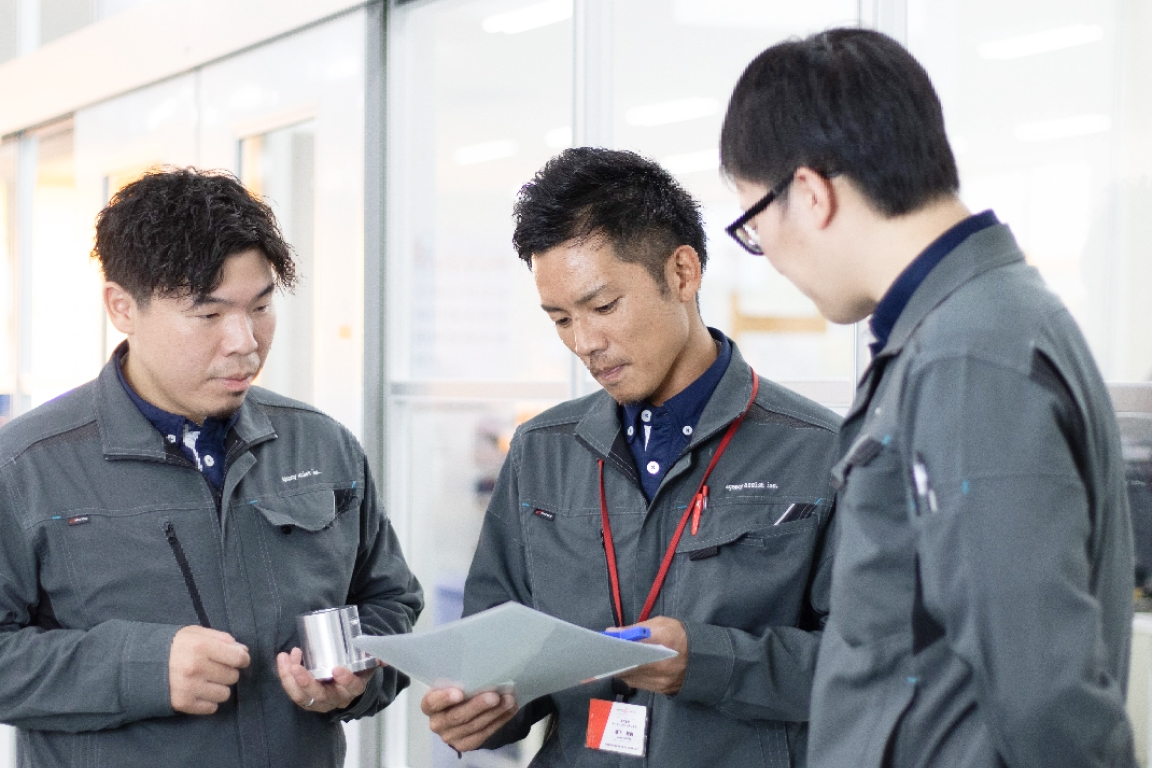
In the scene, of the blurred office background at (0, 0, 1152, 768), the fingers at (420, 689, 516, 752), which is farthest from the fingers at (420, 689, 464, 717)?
the blurred office background at (0, 0, 1152, 768)

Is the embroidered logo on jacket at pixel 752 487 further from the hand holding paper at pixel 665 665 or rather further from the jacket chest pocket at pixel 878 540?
the jacket chest pocket at pixel 878 540

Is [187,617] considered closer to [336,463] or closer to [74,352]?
[336,463]

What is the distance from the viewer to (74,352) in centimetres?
498

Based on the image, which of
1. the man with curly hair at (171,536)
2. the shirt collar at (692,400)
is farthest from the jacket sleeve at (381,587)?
the shirt collar at (692,400)

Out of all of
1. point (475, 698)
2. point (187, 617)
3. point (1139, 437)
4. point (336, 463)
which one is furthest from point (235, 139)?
point (1139, 437)

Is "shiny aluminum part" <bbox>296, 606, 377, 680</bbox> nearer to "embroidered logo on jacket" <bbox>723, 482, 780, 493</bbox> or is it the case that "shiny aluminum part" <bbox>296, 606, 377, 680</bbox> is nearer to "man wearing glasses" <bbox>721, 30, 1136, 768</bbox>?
"embroidered logo on jacket" <bbox>723, 482, 780, 493</bbox>

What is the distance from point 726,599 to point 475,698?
0.39 m

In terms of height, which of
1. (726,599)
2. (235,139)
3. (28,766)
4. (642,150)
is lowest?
(28,766)

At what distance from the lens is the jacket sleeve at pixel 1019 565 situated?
90cm

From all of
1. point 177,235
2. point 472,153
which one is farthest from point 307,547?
point 472,153

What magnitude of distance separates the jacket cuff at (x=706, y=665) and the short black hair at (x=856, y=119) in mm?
688

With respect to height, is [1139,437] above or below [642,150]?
below

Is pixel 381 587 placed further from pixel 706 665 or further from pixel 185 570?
pixel 706 665

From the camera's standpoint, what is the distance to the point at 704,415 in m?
1.71
